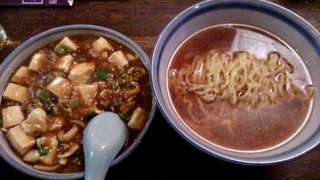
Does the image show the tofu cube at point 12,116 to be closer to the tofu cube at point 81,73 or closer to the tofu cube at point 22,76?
the tofu cube at point 22,76

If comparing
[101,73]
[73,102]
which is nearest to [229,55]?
[101,73]

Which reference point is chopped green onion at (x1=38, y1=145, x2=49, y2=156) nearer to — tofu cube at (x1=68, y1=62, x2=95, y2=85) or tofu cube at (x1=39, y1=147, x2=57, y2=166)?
tofu cube at (x1=39, y1=147, x2=57, y2=166)

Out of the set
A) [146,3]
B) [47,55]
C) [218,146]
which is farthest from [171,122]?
[146,3]

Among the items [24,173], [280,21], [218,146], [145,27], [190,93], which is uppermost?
[280,21]

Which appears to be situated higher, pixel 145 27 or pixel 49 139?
pixel 145 27

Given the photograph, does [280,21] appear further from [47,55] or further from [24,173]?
[24,173]

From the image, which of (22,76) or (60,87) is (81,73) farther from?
(22,76)

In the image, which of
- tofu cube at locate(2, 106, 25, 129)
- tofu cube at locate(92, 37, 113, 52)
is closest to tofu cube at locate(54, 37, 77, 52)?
tofu cube at locate(92, 37, 113, 52)
